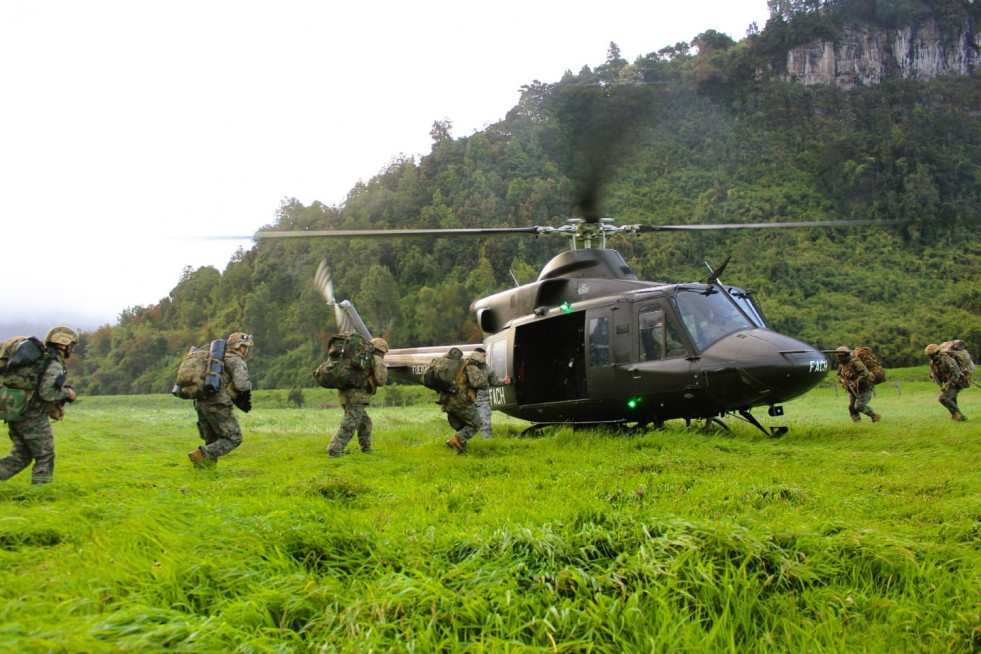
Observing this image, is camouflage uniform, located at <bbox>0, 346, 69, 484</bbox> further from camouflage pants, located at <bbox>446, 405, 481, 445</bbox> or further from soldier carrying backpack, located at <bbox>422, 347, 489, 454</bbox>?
camouflage pants, located at <bbox>446, 405, 481, 445</bbox>

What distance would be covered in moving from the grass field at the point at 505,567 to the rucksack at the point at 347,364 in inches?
Result: 132

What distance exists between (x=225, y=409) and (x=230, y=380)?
1.18ft

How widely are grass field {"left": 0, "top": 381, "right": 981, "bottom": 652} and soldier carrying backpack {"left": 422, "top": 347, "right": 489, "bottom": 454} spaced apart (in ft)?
10.1

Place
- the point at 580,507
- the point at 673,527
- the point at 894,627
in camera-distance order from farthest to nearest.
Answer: the point at 580,507, the point at 673,527, the point at 894,627

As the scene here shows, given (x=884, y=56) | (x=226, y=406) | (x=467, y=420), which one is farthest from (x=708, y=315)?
(x=884, y=56)

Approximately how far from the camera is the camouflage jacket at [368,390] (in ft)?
27.9

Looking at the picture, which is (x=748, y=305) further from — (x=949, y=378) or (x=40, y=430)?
(x=40, y=430)

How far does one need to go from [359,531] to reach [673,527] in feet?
5.44

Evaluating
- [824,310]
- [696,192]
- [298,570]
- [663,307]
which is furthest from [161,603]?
[696,192]

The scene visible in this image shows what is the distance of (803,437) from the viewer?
8.52m

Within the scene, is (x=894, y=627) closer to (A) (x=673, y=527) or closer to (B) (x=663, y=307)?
(A) (x=673, y=527)

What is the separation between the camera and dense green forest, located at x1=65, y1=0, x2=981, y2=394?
44438 millimetres

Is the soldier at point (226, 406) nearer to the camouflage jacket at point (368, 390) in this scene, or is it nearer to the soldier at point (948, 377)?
the camouflage jacket at point (368, 390)

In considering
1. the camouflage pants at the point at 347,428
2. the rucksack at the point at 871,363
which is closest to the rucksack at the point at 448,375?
the camouflage pants at the point at 347,428
